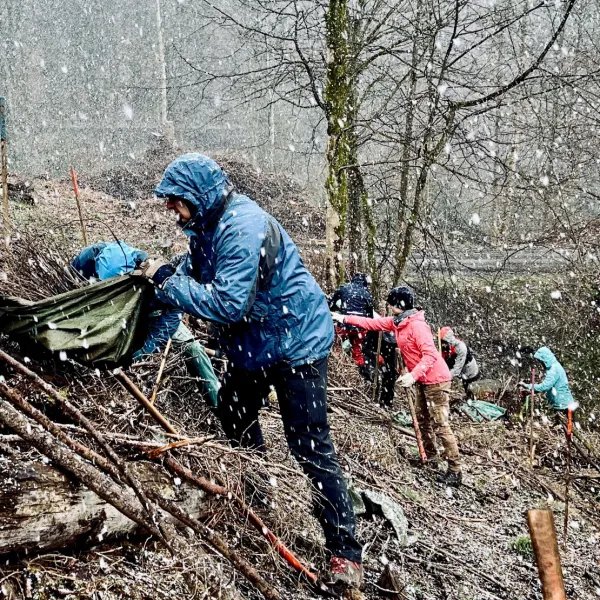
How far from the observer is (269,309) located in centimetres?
294

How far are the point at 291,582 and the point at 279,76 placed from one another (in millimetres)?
7077

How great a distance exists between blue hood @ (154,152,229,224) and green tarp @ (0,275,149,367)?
64 centimetres

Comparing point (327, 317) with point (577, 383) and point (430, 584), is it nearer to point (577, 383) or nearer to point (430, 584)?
point (430, 584)

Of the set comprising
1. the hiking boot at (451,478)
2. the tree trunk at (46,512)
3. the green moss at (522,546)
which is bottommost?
the hiking boot at (451,478)

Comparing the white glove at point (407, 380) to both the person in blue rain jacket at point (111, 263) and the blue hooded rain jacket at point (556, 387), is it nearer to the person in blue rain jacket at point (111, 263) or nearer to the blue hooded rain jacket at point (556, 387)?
the person in blue rain jacket at point (111, 263)

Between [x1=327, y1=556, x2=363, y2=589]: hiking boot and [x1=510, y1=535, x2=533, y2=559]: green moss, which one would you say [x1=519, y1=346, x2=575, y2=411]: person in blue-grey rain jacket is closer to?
[x1=510, y1=535, x2=533, y2=559]: green moss

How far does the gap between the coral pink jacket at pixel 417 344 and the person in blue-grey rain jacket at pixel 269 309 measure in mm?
3016

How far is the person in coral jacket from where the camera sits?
6.16m

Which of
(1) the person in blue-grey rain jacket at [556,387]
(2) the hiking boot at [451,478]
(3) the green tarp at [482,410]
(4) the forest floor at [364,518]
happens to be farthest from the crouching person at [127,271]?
(3) the green tarp at [482,410]

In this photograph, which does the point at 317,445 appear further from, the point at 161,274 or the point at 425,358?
the point at 425,358

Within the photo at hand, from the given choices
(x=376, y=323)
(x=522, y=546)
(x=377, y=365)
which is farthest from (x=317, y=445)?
(x=377, y=365)

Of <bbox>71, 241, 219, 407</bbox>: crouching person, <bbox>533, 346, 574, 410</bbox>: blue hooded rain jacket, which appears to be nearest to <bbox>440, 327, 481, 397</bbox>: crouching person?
<bbox>533, 346, 574, 410</bbox>: blue hooded rain jacket

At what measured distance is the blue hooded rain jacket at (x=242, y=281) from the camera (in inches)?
107

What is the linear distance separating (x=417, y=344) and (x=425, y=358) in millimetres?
184
